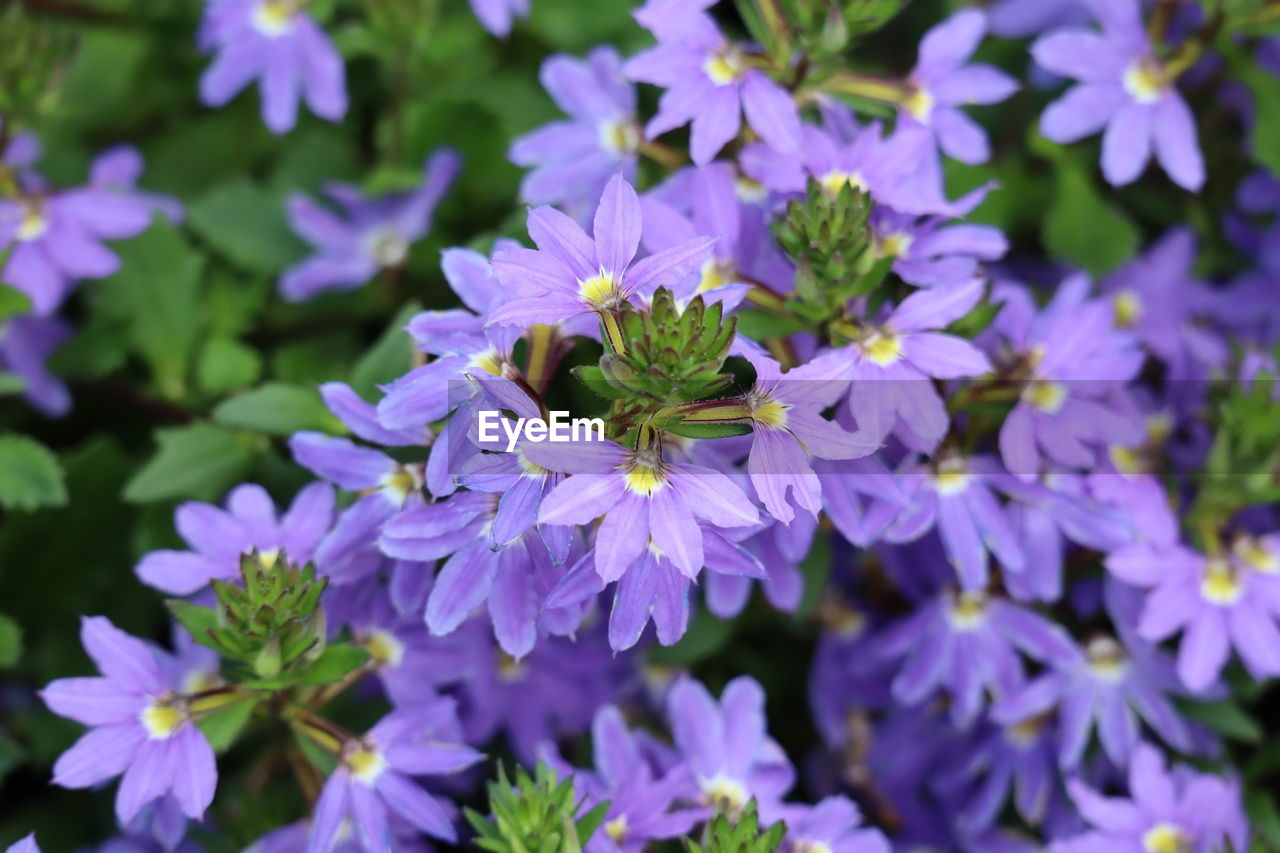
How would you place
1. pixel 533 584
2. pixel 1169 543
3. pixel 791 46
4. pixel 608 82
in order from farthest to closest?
pixel 608 82, pixel 1169 543, pixel 791 46, pixel 533 584

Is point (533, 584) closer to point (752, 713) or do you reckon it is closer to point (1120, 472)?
point (752, 713)

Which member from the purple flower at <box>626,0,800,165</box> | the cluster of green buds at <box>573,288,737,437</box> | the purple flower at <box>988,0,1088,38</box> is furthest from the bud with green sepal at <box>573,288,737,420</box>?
the purple flower at <box>988,0,1088,38</box>

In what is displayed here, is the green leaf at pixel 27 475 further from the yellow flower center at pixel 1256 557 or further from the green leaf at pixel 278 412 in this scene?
the yellow flower center at pixel 1256 557

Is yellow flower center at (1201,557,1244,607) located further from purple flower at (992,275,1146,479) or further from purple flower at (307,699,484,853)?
purple flower at (307,699,484,853)

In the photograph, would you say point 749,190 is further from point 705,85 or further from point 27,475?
point 27,475

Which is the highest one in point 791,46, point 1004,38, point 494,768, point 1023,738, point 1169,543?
point 791,46

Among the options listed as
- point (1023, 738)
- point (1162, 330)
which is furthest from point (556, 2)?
point (1023, 738)

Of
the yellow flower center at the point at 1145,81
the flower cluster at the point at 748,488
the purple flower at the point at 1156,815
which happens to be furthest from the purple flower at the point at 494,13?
the purple flower at the point at 1156,815
